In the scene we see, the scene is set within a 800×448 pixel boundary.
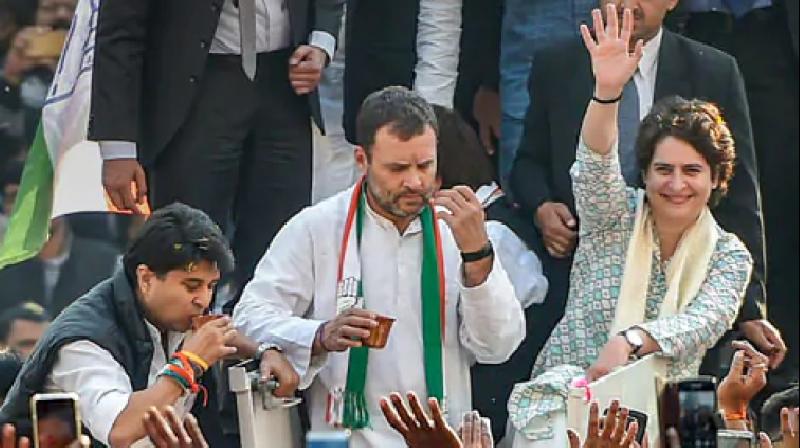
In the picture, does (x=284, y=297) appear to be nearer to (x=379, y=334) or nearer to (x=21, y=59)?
(x=379, y=334)

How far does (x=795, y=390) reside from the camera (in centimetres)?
627

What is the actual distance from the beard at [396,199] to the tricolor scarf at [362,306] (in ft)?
0.22

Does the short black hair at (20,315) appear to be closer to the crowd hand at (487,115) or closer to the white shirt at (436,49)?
the white shirt at (436,49)

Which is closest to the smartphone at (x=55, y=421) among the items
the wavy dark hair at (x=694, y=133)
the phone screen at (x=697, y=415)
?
the phone screen at (x=697, y=415)

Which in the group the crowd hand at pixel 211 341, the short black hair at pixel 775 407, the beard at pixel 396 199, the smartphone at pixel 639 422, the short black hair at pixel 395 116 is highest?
the short black hair at pixel 395 116

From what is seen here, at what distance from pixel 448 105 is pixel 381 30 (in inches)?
12.0

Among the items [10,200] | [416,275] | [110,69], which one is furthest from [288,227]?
[10,200]

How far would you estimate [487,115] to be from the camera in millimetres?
6914

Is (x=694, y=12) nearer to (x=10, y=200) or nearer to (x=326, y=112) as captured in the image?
(x=326, y=112)

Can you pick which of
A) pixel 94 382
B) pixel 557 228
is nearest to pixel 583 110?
pixel 557 228

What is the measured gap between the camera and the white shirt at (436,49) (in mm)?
6680

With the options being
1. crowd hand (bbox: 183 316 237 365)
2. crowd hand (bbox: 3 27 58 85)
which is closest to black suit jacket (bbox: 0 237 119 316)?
crowd hand (bbox: 3 27 58 85)

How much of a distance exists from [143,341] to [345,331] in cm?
51

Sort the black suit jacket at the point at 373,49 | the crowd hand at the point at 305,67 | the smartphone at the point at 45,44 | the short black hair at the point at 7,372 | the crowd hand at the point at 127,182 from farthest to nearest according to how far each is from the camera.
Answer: the smartphone at the point at 45,44, the black suit jacket at the point at 373,49, the crowd hand at the point at 305,67, the crowd hand at the point at 127,182, the short black hair at the point at 7,372
